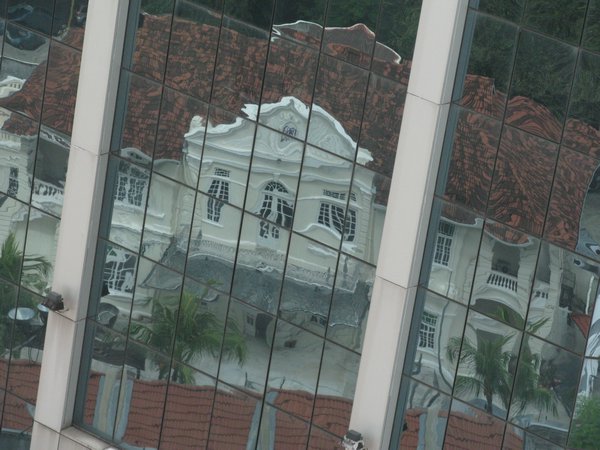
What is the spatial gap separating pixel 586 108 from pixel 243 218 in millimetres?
6630

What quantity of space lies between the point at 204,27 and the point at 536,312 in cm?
742

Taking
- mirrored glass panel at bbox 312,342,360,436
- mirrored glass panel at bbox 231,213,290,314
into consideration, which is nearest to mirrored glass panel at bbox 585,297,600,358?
mirrored glass panel at bbox 312,342,360,436

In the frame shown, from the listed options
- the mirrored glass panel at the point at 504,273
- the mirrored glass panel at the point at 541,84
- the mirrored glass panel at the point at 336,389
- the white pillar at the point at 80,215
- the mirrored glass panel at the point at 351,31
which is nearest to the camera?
the mirrored glass panel at the point at 541,84

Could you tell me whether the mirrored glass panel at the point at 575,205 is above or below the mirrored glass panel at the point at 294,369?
above

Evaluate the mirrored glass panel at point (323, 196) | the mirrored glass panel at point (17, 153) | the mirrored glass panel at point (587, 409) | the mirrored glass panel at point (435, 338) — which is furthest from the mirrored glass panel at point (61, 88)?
the mirrored glass panel at point (587, 409)

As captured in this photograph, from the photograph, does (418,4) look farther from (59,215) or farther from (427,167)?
(59,215)

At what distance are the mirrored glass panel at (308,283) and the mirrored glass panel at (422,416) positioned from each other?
73.2 inches

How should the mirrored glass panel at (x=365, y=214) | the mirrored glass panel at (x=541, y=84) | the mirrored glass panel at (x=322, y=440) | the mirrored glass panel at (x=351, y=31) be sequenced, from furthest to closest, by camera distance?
1. the mirrored glass panel at (x=322, y=440)
2. the mirrored glass panel at (x=365, y=214)
3. the mirrored glass panel at (x=351, y=31)
4. the mirrored glass panel at (x=541, y=84)

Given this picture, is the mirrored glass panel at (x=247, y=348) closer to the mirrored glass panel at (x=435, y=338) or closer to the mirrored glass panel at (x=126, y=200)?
the mirrored glass panel at (x=126, y=200)

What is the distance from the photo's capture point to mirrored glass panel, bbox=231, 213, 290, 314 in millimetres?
25578

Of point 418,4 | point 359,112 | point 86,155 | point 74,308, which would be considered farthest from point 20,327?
point 418,4

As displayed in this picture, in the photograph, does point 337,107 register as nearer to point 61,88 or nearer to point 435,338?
point 435,338

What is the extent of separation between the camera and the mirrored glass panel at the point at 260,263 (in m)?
25.6

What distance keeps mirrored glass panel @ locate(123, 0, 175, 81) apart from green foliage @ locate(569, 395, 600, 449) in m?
9.20
